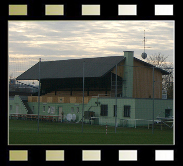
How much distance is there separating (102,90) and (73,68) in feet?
12.8

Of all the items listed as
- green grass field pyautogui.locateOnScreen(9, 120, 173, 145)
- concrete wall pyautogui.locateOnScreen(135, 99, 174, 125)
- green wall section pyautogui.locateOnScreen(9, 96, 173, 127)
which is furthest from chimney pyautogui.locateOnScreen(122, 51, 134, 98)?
green grass field pyautogui.locateOnScreen(9, 120, 173, 145)

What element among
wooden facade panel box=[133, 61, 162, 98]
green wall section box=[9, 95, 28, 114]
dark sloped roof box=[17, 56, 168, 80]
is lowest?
green wall section box=[9, 95, 28, 114]

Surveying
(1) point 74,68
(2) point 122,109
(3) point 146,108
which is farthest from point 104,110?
(1) point 74,68

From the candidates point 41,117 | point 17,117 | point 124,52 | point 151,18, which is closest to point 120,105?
point 124,52

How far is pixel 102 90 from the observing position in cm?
3834

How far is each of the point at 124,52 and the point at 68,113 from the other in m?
7.23

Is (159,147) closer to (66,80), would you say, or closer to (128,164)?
(128,164)

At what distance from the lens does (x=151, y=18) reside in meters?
8.48

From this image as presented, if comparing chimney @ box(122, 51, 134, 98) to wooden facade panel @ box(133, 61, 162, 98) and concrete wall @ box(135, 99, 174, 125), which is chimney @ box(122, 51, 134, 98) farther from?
concrete wall @ box(135, 99, 174, 125)

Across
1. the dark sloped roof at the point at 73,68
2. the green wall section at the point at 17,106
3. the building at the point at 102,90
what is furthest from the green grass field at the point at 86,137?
the green wall section at the point at 17,106

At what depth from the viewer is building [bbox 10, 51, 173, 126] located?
32594mm

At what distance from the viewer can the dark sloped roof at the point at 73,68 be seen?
3753cm

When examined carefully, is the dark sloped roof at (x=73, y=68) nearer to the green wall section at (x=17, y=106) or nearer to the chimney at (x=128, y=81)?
the chimney at (x=128, y=81)

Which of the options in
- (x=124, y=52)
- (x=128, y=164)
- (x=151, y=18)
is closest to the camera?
(x=128, y=164)
